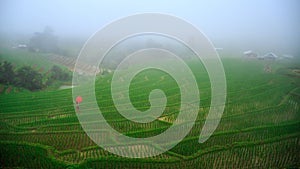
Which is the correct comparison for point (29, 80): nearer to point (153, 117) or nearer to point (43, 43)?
point (153, 117)

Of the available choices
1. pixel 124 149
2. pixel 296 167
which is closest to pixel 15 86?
pixel 124 149

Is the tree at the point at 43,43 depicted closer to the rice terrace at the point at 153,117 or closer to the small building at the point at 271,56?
the rice terrace at the point at 153,117

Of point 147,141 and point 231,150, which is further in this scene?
point 147,141

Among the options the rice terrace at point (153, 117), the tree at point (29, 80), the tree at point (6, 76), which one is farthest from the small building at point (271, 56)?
the tree at point (6, 76)

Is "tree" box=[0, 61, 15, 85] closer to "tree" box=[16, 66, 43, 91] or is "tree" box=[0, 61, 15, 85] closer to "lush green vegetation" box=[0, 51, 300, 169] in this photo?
"tree" box=[16, 66, 43, 91]

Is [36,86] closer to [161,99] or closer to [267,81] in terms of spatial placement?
[161,99]

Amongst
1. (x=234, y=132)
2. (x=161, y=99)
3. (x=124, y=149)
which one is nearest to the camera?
(x=124, y=149)
